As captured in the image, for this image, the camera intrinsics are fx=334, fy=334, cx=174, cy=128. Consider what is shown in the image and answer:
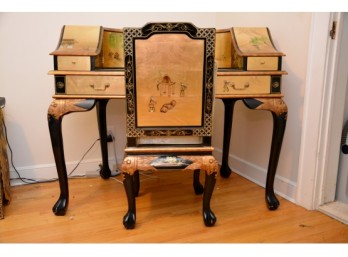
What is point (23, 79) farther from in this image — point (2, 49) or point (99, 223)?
point (99, 223)

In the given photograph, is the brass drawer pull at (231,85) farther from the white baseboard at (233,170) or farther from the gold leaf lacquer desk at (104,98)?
the white baseboard at (233,170)

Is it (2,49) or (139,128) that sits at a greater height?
(2,49)

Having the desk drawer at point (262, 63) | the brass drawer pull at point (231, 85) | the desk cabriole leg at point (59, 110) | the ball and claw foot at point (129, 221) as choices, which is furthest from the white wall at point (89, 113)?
the ball and claw foot at point (129, 221)

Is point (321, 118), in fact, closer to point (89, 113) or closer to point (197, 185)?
point (197, 185)

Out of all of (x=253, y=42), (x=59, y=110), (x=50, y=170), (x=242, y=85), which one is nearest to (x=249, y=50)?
(x=253, y=42)

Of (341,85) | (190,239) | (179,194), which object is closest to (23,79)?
(179,194)

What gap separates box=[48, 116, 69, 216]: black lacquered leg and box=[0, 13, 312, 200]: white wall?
57 cm

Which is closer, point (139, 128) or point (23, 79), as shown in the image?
point (139, 128)

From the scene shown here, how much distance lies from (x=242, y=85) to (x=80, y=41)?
2.77 feet

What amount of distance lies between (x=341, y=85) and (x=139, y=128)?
3.43 ft

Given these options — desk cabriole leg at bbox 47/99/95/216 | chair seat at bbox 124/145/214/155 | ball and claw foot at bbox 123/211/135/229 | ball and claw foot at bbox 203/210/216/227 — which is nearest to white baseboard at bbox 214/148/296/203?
ball and claw foot at bbox 203/210/216/227

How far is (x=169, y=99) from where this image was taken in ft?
4.78

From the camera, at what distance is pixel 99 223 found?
164 centimetres

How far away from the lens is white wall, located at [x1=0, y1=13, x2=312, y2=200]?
73.8 inches
